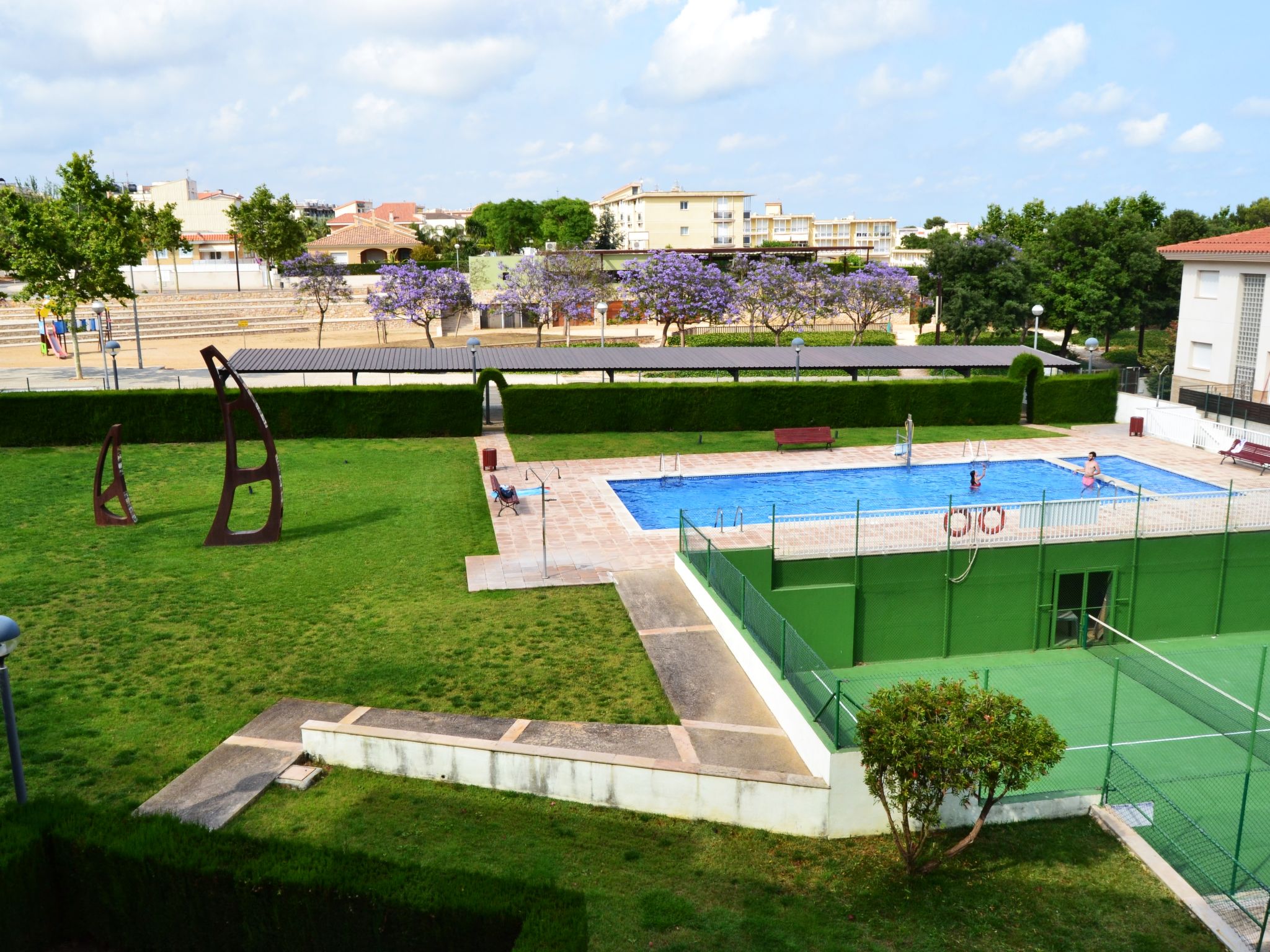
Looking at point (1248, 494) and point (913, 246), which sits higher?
point (913, 246)

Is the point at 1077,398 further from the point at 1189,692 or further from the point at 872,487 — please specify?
the point at 1189,692

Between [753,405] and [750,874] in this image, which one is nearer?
[750,874]

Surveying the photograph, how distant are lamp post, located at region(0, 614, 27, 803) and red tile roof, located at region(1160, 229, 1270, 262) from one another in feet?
133

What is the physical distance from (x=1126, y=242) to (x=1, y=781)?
5914cm

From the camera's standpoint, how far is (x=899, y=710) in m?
10.7

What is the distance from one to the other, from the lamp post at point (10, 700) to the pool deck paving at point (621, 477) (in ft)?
31.3

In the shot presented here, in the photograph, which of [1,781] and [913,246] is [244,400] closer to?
[1,781]

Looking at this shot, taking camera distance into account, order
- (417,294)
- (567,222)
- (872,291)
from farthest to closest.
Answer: (567,222) < (872,291) < (417,294)

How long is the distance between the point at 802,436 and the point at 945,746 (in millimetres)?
22309

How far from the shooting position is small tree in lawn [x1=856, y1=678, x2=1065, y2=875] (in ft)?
34.0

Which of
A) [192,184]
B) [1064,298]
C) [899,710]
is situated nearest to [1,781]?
[899,710]

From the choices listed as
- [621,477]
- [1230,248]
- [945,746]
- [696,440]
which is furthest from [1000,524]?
[1230,248]

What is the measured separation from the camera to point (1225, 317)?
39.8 metres

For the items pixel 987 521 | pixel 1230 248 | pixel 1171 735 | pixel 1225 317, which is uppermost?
pixel 1230 248
